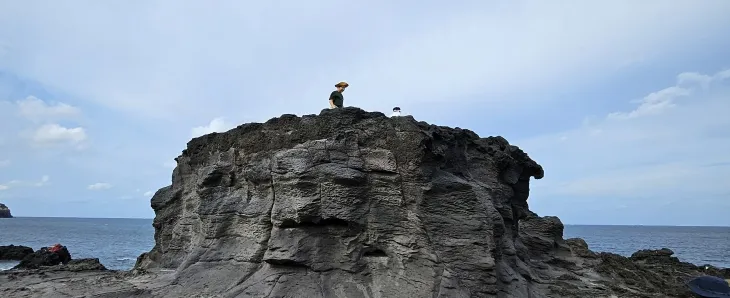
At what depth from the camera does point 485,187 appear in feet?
43.6

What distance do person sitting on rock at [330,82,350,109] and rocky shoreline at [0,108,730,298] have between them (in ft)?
3.44

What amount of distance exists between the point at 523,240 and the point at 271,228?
35.9 feet

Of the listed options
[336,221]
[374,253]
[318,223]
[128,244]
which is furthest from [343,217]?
[128,244]

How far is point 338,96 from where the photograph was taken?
12727 millimetres

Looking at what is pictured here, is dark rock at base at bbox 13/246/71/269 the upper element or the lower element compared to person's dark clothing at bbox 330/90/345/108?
lower

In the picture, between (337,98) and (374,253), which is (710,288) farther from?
(337,98)

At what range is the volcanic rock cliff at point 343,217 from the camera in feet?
34.7

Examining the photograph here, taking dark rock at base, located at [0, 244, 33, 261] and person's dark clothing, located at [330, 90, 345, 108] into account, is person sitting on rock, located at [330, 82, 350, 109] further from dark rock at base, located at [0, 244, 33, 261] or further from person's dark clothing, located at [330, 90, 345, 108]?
dark rock at base, located at [0, 244, 33, 261]

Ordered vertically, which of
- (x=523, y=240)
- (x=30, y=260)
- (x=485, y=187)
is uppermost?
(x=485, y=187)

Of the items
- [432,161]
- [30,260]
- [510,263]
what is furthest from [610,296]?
[30,260]

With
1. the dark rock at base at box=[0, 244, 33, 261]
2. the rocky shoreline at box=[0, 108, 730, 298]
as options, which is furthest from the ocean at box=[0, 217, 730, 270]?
the rocky shoreline at box=[0, 108, 730, 298]

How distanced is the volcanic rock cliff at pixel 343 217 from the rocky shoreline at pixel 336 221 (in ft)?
0.08

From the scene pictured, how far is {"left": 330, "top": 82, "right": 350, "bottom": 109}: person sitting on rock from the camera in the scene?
41.6ft

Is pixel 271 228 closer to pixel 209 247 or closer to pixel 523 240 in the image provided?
pixel 209 247
